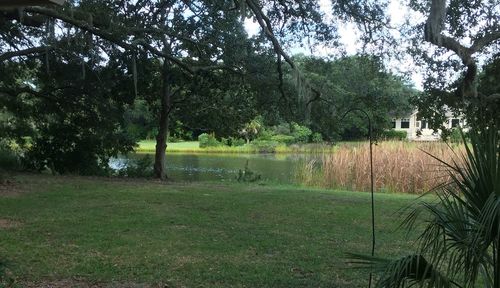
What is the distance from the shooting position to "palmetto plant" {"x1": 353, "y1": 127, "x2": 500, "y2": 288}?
2.86 m

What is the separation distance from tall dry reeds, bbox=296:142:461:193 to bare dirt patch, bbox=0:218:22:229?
1047cm

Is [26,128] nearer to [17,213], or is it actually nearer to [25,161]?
[25,161]

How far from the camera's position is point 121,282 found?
495 centimetres

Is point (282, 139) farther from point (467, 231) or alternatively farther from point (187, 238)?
point (467, 231)

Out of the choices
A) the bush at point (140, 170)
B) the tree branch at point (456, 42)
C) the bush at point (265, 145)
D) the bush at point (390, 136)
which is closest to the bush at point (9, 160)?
the bush at point (140, 170)

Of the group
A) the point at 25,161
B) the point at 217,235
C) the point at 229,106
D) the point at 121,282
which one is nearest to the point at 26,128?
the point at 25,161

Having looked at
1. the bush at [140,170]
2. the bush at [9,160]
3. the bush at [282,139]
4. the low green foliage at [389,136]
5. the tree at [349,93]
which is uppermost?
the tree at [349,93]

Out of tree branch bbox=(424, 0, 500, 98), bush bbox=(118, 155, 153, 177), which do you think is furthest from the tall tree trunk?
tree branch bbox=(424, 0, 500, 98)

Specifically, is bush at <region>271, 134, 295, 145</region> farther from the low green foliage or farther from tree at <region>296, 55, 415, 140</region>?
tree at <region>296, 55, 415, 140</region>

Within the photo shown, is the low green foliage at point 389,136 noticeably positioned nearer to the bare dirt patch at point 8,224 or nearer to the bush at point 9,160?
the bare dirt patch at point 8,224

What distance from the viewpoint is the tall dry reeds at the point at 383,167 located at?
50.2 ft

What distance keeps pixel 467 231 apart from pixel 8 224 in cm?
646

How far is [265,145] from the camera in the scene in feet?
134

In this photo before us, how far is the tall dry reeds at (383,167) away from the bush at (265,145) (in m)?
22.9
